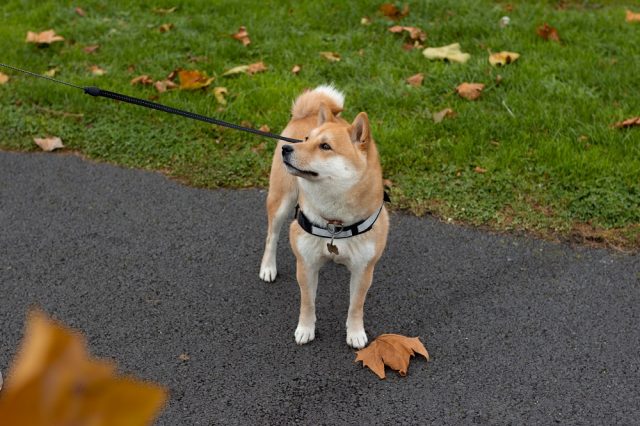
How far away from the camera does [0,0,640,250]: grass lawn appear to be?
4.60m

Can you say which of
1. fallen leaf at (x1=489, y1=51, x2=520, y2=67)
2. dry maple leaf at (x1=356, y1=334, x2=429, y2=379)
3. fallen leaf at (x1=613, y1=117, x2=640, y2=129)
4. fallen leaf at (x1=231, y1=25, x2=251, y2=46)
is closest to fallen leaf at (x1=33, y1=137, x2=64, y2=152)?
fallen leaf at (x1=231, y1=25, x2=251, y2=46)

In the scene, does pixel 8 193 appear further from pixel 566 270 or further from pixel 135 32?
pixel 566 270

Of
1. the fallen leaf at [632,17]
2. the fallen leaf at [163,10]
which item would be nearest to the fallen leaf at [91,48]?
the fallen leaf at [163,10]

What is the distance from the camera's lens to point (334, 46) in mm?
6609

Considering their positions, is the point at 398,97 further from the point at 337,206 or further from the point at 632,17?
the point at 632,17

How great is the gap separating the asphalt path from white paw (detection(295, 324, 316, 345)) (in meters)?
0.04

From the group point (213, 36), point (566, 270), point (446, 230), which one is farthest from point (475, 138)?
point (213, 36)

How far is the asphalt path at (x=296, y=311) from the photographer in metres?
3.01

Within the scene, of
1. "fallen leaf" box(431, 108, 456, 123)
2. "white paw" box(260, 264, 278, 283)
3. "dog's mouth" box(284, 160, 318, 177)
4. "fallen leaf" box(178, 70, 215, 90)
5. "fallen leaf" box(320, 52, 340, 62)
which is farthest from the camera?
"fallen leaf" box(320, 52, 340, 62)

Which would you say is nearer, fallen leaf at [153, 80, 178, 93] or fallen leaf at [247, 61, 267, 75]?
fallen leaf at [153, 80, 178, 93]

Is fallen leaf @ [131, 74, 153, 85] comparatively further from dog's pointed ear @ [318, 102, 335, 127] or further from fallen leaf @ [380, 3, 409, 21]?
dog's pointed ear @ [318, 102, 335, 127]

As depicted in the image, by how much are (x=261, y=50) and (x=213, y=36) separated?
26.3 inches

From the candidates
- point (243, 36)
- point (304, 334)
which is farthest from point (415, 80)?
point (304, 334)

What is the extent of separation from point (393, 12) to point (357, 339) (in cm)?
480
